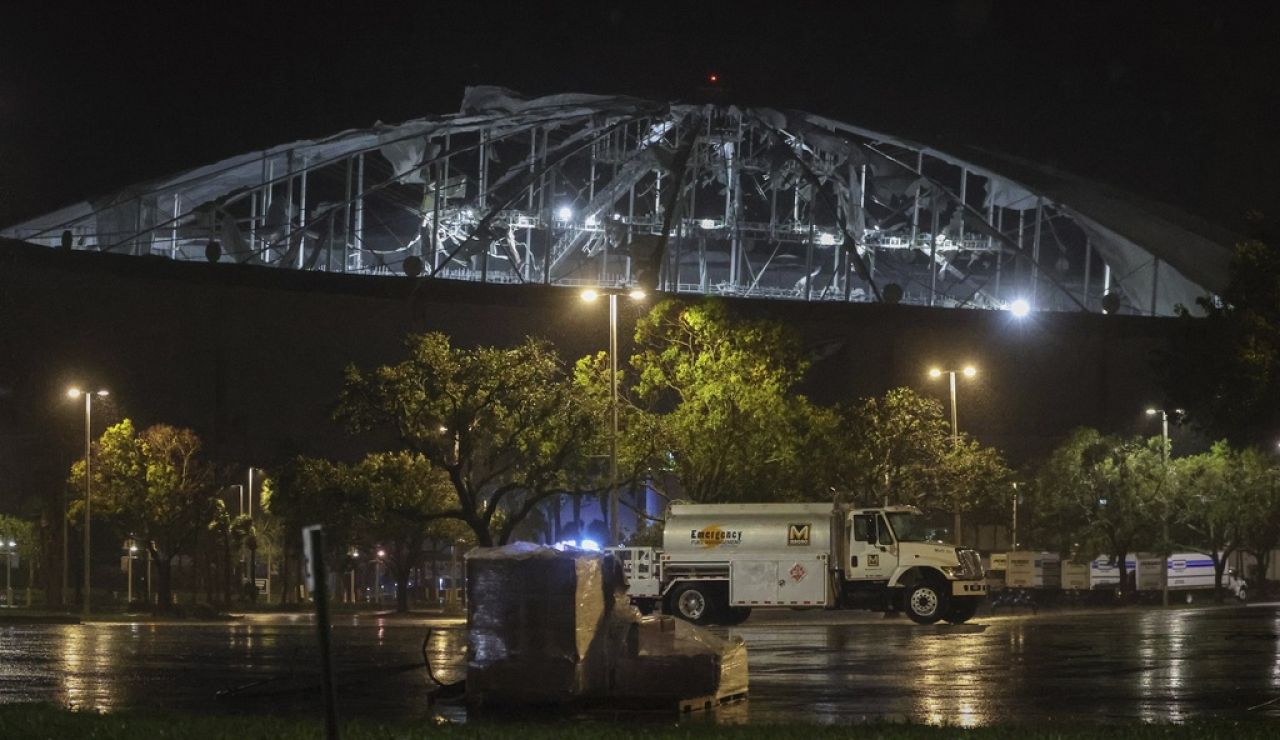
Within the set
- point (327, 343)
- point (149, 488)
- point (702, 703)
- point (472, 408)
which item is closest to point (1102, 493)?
point (149, 488)

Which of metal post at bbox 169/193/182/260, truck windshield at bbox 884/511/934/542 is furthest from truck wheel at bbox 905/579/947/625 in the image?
metal post at bbox 169/193/182/260

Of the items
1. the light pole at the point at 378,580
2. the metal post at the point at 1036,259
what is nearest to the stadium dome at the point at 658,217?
the metal post at the point at 1036,259

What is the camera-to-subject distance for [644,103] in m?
118

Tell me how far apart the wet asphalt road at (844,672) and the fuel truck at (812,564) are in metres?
1.51

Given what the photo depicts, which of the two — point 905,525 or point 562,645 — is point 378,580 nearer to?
point 905,525

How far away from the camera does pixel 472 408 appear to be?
4094cm

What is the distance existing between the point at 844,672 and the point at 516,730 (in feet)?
29.8

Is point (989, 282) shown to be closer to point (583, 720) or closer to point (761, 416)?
point (761, 416)

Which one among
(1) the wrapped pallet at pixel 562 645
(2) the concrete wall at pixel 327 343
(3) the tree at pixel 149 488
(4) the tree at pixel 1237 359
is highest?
(2) the concrete wall at pixel 327 343

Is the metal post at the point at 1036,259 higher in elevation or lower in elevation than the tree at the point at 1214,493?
higher

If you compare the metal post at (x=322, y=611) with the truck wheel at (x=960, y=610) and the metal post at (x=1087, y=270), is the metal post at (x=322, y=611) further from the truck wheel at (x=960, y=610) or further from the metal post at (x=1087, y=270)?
the metal post at (x=1087, y=270)

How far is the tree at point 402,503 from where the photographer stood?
137ft

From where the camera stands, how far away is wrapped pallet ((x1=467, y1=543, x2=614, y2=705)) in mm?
18141

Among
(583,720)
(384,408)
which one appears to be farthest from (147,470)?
(583,720)
